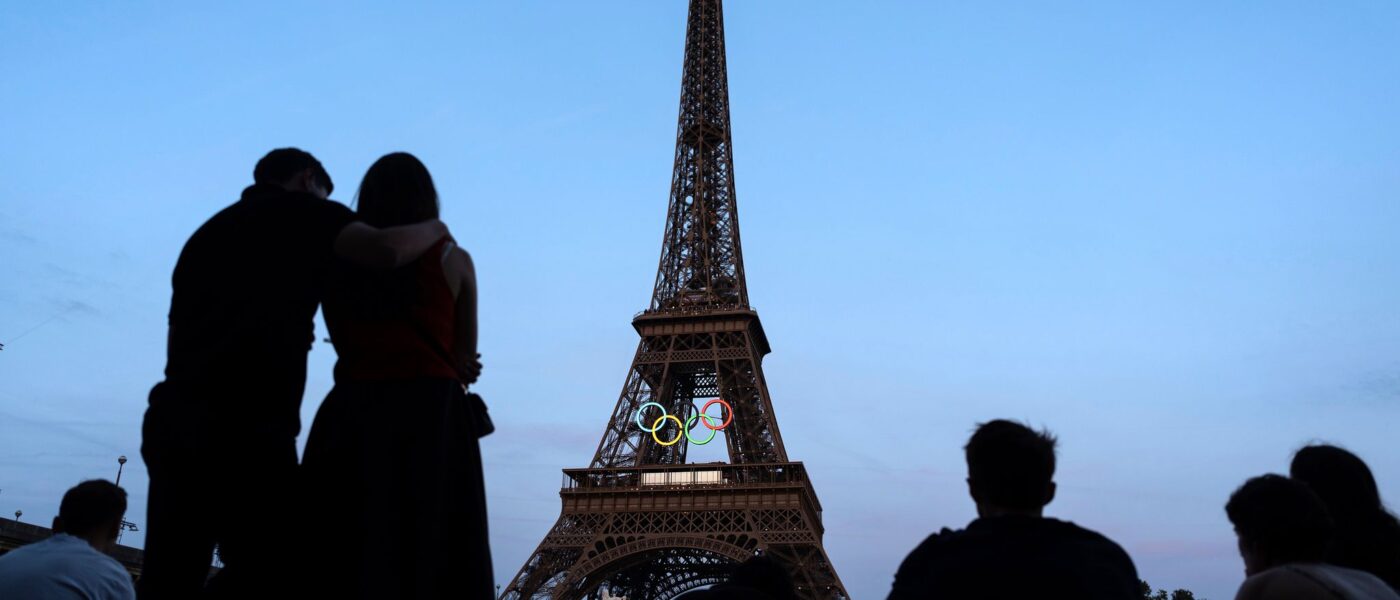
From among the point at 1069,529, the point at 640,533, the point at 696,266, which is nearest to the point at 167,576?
the point at 1069,529

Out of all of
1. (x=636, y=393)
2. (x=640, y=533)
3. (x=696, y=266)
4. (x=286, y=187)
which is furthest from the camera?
(x=696, y=266)

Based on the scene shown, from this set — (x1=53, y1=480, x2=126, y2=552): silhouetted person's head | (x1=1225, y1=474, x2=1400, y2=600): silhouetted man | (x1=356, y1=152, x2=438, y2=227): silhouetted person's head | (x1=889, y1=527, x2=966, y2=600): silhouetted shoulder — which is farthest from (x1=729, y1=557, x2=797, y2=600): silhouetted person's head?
(x1=53, y1=480, x2=126, y2=552): silhouetted person's head

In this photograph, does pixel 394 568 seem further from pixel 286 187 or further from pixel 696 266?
pixel 696 266

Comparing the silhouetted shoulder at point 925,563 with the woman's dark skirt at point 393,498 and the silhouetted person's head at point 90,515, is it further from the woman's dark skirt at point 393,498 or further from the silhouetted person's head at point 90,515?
the silhouetted person's head at point 90,515

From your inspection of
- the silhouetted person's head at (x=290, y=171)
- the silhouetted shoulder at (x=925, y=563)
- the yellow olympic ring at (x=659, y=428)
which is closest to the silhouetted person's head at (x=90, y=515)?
the silhouetted person's head at (x=290, y=171)

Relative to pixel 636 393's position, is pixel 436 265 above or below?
below

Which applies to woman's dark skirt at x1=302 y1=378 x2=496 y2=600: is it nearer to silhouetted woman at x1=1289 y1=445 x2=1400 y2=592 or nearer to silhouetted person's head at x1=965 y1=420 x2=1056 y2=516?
silhouetted person's head at x1=965 y1=420 x2=1056 y2=516

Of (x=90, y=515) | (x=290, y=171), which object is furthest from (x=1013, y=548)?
(x=90, y=515)
